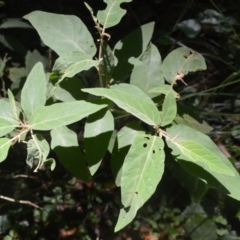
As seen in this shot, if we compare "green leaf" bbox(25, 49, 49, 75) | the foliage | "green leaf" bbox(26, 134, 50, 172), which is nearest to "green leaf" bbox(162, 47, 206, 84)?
the foliage

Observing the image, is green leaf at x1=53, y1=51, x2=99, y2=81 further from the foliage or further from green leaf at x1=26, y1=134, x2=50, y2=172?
green leaf at x1=26, y1=134, x2=50, y2=172

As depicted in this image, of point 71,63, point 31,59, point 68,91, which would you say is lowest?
point 31,59

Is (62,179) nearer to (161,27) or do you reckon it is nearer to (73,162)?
(73,162)

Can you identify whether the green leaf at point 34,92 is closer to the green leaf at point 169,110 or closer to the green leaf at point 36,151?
the green leaf at point 36,151

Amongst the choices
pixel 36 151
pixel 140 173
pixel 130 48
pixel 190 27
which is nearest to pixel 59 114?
pixel 36 151

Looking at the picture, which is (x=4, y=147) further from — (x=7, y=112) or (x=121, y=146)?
(x=121, y=146)

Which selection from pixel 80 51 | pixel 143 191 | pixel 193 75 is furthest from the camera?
pixel 193 75

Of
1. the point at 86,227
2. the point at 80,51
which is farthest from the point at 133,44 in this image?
the point at 86,227
